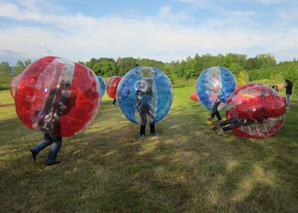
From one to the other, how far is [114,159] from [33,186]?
5.34ft

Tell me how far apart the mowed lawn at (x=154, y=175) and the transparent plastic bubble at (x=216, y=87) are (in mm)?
2595

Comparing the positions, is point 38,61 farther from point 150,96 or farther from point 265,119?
point 265,119

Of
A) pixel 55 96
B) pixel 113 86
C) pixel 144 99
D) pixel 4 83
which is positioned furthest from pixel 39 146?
pixel 4 83

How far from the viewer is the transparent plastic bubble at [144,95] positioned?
543cm

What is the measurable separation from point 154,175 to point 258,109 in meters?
3.55

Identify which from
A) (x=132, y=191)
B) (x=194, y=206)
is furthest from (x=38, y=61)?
(x=194, y=206)

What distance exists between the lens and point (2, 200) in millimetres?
3068

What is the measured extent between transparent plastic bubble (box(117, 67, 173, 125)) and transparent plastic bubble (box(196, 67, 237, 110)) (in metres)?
3.50

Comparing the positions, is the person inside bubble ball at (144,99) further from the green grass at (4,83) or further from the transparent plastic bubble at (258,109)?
the green grass at (4,83)

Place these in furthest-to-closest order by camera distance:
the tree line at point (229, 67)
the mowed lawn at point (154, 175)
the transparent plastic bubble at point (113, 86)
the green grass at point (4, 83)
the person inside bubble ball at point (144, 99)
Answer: the tree line at point (229, 67), the green grass at point (4, 83), the transparent plastic bubble at point (113, 86), the person inside bubble ball at point (144, 99), the mowed lawn at point (154, 175)

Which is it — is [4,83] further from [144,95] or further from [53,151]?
[144,95]

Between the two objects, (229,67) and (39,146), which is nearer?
(39,146)

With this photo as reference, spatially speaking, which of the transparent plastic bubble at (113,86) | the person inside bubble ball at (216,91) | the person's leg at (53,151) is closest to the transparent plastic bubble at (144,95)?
the person's leg at (53,151)

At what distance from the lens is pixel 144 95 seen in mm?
5398
